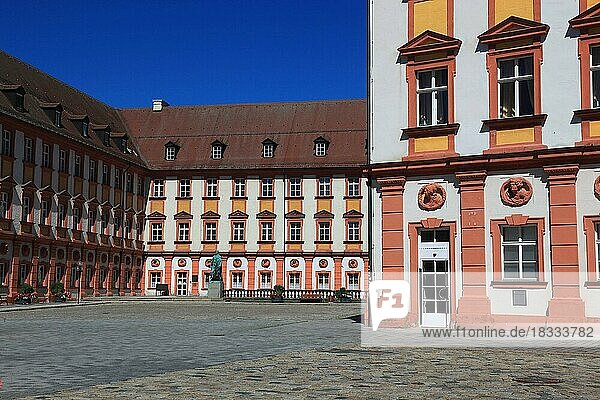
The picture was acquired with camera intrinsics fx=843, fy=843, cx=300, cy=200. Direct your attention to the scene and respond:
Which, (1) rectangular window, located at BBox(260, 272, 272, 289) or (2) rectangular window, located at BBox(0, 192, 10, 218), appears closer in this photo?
(2) rectangular window, located at BBox(0, 192, 10, 218)

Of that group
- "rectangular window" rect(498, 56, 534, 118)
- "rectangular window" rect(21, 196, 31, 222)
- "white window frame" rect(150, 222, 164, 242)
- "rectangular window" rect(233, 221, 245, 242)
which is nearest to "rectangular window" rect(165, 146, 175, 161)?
"white window frame" rect(150, 222, 164, 242)

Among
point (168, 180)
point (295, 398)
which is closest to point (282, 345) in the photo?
point (295, 398)

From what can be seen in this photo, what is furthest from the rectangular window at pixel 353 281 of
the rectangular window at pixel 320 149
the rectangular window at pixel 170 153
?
the rectangular window at pixel 170 153

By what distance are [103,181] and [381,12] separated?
3799 cm

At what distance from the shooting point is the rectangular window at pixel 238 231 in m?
62.6

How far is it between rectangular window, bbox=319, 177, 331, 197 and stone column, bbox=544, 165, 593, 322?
42248 mm

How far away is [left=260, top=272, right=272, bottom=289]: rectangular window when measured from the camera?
203ft

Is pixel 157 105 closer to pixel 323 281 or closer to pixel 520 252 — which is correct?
pixel 323 281

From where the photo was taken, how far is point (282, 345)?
16.1 m

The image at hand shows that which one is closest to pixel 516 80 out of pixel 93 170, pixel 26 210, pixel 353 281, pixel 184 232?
pixel 26 210

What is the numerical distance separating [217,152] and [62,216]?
52.0ft

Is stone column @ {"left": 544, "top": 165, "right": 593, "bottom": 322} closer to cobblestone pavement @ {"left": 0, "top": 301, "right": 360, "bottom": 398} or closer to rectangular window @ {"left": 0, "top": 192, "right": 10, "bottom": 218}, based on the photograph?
cobblestone pavement @ {"left": 0, "top": 301, "right": 360, "bottom": 398}

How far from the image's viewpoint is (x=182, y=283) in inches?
2491

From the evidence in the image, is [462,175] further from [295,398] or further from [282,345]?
[295,398]
